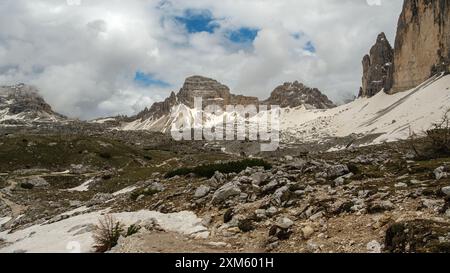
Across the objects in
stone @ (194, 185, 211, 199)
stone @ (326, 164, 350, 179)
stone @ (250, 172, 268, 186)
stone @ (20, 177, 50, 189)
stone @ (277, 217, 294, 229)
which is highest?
stone @ (326, 164, 350, 179)

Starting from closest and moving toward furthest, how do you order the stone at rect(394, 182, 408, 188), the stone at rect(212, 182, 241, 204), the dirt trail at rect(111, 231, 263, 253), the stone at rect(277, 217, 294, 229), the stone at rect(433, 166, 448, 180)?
the dirt trail at rect(111, 231, 263, 253), the stone at rect(277, 217, 294, 229), the stone at rect(394, 182, 408, 188), the stone at rect(433, 166, 448, 180), the stone at rect(212, 182, 241, 204)

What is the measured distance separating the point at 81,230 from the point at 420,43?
18331 centimetres

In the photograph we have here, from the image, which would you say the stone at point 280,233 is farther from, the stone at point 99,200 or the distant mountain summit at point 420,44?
the distant mountain summit at point 420,44

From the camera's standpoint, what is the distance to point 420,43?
A: 174 m

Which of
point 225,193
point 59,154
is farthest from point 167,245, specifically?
point 59,154

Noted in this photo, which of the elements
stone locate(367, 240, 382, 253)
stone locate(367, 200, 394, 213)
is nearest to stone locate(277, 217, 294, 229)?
stone locate(367, 200, 394, 213)

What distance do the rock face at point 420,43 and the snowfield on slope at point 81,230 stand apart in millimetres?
155743

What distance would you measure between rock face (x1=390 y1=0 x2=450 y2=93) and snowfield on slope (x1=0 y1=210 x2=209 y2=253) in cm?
15574

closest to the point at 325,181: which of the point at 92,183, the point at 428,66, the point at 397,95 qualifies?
the point at 92,183

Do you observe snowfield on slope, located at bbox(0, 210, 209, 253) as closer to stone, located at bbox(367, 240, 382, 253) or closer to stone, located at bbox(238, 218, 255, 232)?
stone, located at bbox(238, 218, 255, 232)

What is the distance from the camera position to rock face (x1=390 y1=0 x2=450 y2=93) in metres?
157

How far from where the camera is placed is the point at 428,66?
543 ft

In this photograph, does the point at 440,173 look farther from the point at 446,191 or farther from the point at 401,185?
the point at 446,191
